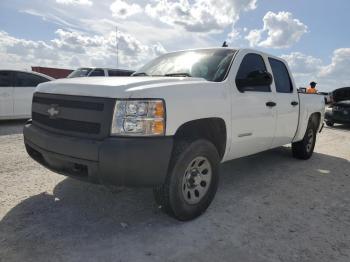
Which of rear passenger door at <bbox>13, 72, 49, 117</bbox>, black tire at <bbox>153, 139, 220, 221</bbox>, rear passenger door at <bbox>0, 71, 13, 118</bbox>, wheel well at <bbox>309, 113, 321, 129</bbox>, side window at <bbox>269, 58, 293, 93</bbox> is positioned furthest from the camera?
rear passenger door at <bbox>13, 72, 49, 117</bbox>

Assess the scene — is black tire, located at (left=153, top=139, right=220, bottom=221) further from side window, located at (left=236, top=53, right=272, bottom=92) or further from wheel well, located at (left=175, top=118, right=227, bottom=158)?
side window, located at (left=236, top=53, right=272, bottom=92)

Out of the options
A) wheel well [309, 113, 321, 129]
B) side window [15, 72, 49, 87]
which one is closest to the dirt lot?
wheel well [309, 113, 321, 129]

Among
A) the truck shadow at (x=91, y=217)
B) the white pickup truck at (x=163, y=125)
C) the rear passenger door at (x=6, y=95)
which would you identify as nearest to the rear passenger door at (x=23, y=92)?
the rear passenger door at (x=6, y=95)

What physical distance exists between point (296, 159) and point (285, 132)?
1576 millimetres

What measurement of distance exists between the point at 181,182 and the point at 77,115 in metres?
1.15

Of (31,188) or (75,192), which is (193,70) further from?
(31,188)

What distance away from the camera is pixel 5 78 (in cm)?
905

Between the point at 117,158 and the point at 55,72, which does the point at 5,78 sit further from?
the point at 55,72

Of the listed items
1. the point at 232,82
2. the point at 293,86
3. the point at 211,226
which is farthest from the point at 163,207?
the point at 293,86

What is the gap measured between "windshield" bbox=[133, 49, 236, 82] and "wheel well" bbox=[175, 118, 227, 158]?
52cm

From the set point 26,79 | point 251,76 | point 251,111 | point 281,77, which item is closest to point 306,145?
point 281,77

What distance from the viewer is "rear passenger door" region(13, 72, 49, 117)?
30.0 ft

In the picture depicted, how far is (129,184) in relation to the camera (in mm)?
2920

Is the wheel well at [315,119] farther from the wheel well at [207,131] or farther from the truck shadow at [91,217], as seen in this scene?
the wheel well at [207,131]
